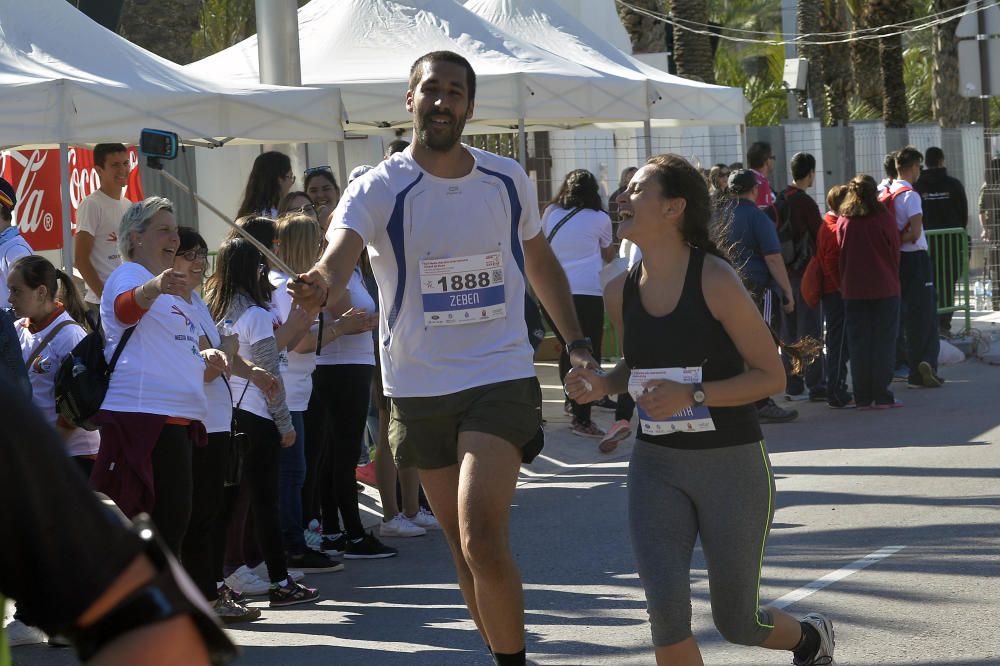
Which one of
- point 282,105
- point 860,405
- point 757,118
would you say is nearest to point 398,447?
point 282,105

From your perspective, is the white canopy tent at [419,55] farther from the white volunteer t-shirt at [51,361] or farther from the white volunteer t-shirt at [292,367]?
the white volunteer t-shirt at [51,361]

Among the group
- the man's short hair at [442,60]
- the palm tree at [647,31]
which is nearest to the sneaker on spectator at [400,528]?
the man's short hair at [442,60]

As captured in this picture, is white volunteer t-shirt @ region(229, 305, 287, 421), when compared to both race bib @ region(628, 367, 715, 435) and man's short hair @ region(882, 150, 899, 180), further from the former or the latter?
man's short hair @ region(882, 150, 899, 180)

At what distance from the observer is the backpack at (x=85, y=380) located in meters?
5.69

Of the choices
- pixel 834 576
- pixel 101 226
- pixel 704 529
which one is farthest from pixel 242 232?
pixel 101 226

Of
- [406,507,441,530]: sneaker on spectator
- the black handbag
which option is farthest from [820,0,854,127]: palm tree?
the black handbag

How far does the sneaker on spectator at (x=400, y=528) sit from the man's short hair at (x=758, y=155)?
608 cm

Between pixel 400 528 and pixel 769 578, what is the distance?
2394mm

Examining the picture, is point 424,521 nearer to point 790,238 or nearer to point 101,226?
point 101,226

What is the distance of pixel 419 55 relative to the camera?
Answer: 43.3 feet

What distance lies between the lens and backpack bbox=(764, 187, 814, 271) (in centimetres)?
1277

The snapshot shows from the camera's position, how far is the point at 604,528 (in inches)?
321

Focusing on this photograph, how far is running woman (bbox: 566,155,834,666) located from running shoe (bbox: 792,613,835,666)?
21cm

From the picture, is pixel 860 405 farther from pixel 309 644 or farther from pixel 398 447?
pixel 398 447
